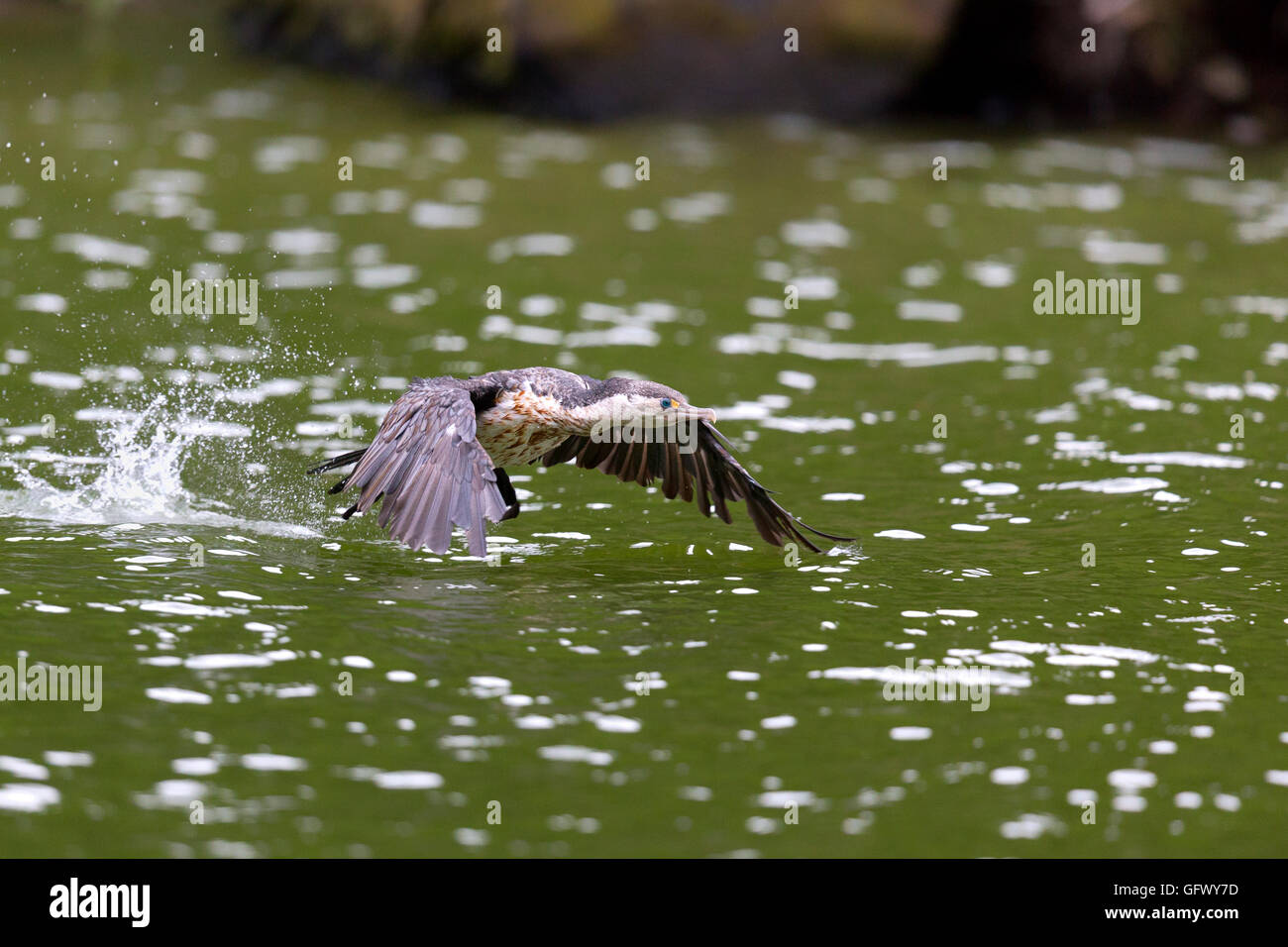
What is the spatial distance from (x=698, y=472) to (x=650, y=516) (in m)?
0.82

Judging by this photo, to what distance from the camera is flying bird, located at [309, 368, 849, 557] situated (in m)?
9.97

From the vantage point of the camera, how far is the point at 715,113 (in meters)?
27.0

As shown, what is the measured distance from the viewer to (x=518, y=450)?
11492 millimetres

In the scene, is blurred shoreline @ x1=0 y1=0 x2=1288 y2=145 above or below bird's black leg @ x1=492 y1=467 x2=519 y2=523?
above

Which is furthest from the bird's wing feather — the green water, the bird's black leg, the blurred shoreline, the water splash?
the blurred shoreline

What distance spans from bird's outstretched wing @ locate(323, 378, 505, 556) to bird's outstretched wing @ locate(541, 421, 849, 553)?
1725 mm

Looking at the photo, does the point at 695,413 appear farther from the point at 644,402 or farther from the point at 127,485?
the point at 127,485

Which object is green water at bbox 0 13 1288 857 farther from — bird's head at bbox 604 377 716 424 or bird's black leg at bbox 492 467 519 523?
bird's head at bbox 604 377 716 424

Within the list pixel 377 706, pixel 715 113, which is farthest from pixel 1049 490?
pixel 715 113

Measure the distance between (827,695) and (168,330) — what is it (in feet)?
30.4

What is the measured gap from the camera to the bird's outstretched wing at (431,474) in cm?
980

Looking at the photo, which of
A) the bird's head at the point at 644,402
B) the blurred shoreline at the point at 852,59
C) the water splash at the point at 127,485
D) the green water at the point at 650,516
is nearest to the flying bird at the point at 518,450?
the bird's head at the point at 644,402

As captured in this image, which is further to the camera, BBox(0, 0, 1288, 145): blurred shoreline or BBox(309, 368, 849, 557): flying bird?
BBox(0, 0, 1288, 145): blurred shoreline

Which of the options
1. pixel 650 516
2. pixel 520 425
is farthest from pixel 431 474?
pixel 650 516
